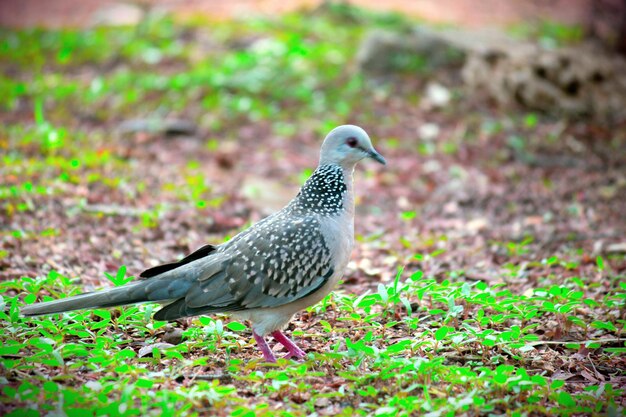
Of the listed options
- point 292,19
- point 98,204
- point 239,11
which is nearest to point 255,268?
point 98,204

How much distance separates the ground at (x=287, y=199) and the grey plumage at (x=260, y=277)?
0.23m

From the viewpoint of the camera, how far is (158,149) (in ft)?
33.9

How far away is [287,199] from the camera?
908cm

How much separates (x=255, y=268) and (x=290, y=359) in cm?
65

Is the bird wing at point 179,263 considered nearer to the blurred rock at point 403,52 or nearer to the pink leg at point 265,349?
Answer: the pink leg at point 265,349

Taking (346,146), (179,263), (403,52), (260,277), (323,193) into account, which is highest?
(403,52)

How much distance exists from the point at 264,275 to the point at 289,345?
1.68ft

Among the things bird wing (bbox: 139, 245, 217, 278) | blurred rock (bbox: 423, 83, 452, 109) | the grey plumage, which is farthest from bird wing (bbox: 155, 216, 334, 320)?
blurred rock (bbox: 423, 83, 452, 109)

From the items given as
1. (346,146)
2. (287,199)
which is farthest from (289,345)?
(287,199)

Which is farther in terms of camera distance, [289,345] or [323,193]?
[323,193]

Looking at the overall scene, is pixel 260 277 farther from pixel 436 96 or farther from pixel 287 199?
pixel 436 96

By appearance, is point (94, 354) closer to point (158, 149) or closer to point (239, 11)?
point (158, 149)

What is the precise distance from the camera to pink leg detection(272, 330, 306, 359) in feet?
16.3

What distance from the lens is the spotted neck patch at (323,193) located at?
17.2 ft
